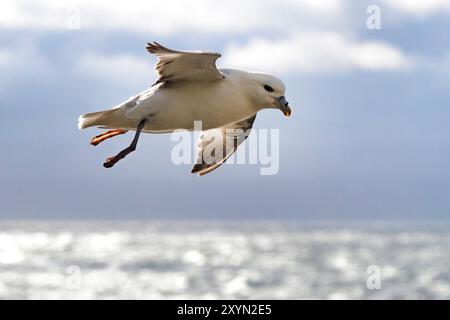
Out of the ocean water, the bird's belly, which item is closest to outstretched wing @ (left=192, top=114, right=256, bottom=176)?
the bird's belly

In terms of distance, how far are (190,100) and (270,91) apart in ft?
3.13

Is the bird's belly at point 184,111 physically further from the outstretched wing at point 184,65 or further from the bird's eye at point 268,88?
the bird's eye at point 268,88

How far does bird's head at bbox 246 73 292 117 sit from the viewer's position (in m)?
11.9

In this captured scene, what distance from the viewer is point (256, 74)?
11992 mm

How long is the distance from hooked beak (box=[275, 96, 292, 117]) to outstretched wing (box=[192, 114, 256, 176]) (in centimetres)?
133

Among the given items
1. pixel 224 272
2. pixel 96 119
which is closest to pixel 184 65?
pixel 96 119

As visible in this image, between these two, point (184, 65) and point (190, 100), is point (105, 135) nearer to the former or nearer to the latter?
point (190, 100)

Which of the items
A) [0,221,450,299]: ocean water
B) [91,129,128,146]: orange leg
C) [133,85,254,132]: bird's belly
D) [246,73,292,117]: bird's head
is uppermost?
[0,221,450,299]: ocean water

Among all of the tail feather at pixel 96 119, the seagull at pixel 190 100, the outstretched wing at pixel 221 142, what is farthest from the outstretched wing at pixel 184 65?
the outstretched wing at pixel 221 142

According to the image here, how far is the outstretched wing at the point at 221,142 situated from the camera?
13195 millimetres

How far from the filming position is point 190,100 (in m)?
11.6

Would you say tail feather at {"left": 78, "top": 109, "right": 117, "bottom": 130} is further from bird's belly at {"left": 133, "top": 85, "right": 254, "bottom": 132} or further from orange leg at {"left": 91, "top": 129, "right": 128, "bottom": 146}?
Answer: orange leg at {"left": 91, "top": 129, "right": 128, "bottom": 146}

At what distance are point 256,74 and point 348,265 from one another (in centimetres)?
5115
